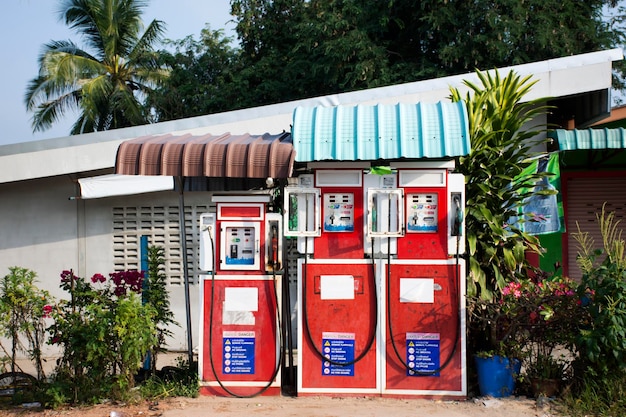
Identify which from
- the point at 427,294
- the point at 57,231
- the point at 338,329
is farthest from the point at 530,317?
the point at 57,231

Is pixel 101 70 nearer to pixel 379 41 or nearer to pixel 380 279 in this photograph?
pixel 379 41

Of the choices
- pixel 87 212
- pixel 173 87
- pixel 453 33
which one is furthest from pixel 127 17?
pixel 87 212

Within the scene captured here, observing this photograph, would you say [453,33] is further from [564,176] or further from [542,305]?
[542,305]

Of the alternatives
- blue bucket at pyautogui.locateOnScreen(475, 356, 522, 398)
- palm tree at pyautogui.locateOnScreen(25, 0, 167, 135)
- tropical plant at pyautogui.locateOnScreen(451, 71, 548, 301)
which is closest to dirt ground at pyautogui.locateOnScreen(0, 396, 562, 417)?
blue bucket at pyautogui.locateOnScreen(475, 356, 522, 398)

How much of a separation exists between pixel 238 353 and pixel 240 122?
393 cm

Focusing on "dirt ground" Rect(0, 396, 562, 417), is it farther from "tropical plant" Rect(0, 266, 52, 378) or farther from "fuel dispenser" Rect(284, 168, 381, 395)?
"tropical plant" Rect(0, 266, 52, 378)

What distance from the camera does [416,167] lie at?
23.3 ft

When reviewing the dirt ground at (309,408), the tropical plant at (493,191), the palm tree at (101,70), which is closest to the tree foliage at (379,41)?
the palm tree at (101,70)

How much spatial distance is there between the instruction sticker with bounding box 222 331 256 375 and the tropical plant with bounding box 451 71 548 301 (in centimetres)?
245

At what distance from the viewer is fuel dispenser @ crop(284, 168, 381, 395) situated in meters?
7.06

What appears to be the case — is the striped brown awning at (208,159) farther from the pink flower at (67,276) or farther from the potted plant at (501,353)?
the potted plant at (501,353)

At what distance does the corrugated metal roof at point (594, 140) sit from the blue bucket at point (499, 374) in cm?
357

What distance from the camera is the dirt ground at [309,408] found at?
659 centimetres

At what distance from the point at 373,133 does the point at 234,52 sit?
1844 centimetres
